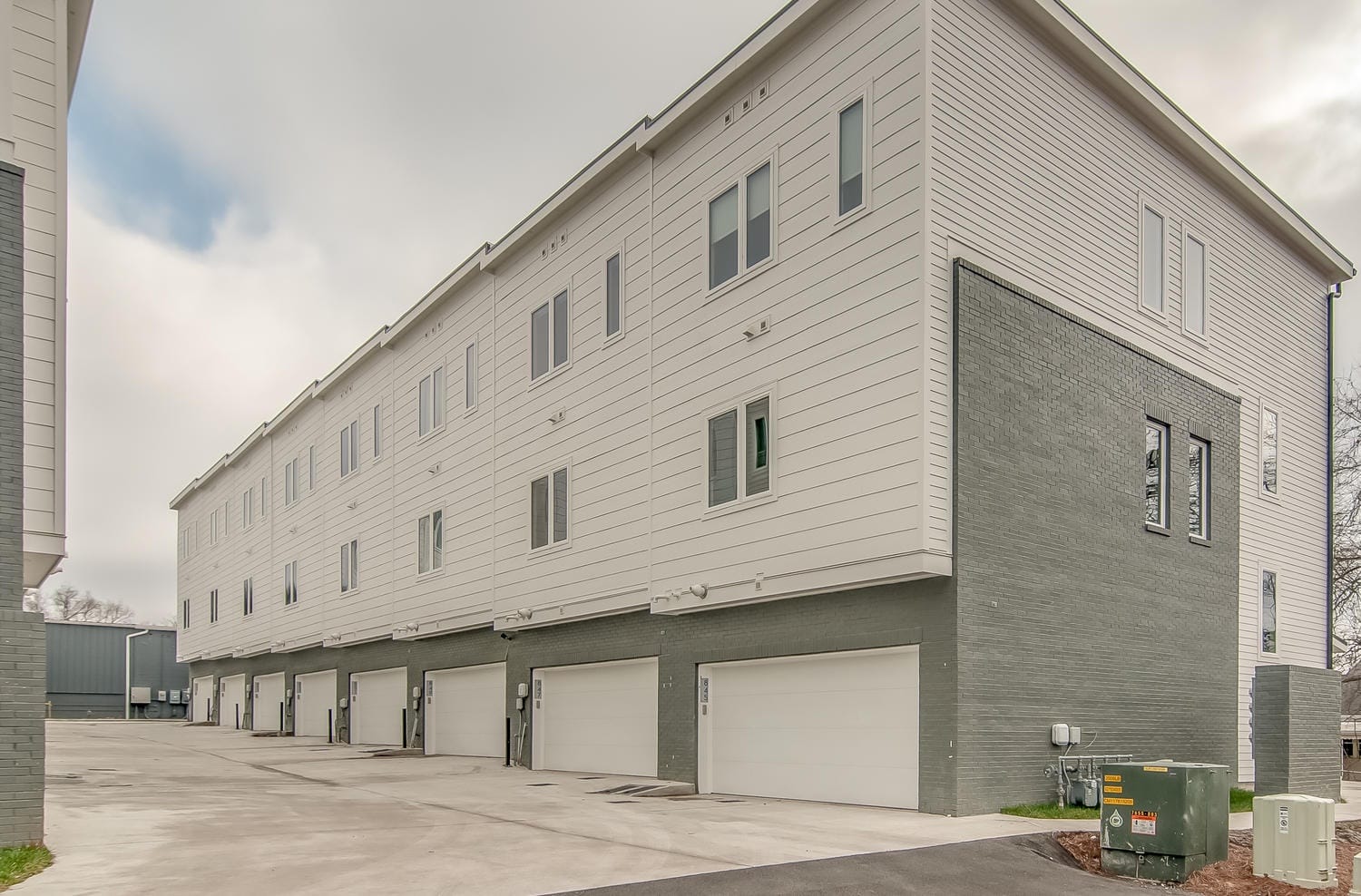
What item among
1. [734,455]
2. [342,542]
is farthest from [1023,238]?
[342,542]

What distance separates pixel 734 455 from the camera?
16.9 m

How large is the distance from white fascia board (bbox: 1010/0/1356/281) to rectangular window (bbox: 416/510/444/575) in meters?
16.8

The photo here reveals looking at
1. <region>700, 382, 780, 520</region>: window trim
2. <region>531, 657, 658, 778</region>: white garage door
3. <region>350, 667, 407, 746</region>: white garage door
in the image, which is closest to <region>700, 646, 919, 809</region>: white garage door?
<region>531, 657, 658, 778</region>: white garage door

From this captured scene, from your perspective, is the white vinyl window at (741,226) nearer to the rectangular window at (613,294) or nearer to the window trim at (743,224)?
the window trim at (743,224)

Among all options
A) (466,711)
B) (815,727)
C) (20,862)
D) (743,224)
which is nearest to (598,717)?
(466,711)

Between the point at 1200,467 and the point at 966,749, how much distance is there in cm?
821

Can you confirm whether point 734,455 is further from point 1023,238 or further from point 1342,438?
point 1342,438

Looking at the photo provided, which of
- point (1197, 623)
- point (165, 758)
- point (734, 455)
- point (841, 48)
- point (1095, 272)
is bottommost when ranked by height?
point (165, 758)

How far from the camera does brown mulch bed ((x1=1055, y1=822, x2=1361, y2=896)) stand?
395 inches

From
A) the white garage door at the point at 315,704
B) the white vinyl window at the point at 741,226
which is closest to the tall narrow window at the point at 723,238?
the white vinyl window at the point at 741,226

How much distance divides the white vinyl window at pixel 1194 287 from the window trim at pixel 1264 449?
2.61m

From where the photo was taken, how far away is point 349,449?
32625mm

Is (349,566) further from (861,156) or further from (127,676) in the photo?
(127,676)

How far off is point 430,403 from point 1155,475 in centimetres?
1677
